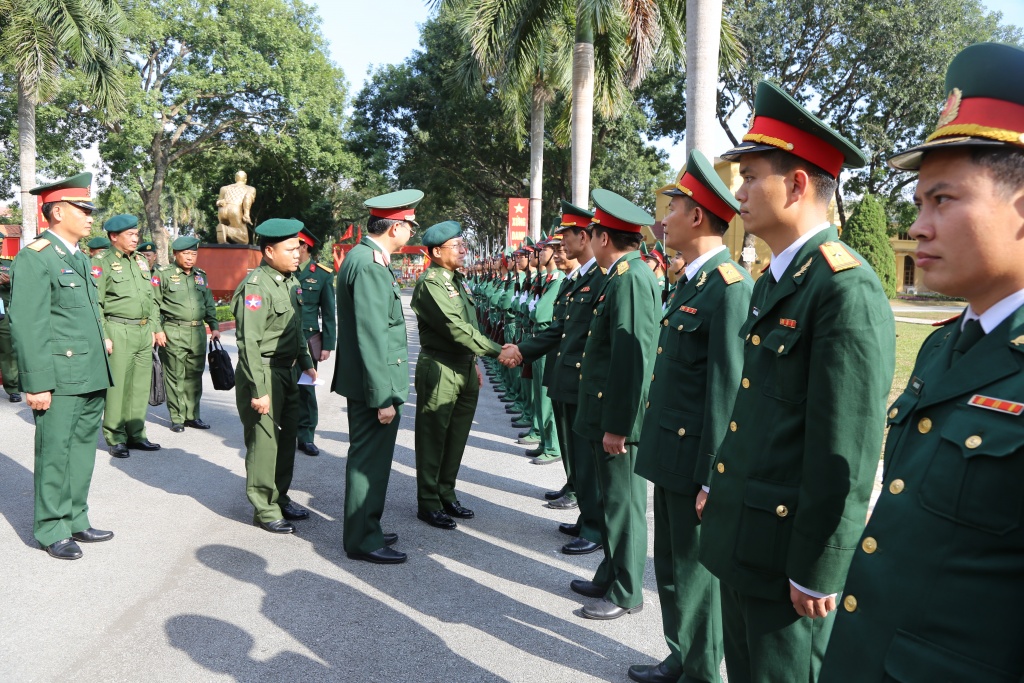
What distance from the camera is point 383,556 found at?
174 inches

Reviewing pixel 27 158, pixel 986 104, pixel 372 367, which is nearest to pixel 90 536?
pixel 372 367

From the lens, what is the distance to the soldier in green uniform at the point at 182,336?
26.2 feet

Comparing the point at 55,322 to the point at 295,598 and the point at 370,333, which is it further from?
the point at 295,598

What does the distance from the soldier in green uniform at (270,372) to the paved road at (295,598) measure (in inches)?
9.9

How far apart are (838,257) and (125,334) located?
22.5ft

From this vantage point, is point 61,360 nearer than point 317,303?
Yes

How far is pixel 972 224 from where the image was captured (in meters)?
1.33

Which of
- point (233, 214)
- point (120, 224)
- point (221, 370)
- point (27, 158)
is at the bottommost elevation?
point (221, 370)

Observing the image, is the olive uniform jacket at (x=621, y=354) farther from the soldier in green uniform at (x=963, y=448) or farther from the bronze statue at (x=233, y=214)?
the bronze statue at (x=233, y=214)

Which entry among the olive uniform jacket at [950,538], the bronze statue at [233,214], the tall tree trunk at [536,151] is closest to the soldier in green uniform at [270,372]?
the olive uniform jacket at [950,538]

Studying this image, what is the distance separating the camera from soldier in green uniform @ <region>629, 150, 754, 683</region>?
270 cm

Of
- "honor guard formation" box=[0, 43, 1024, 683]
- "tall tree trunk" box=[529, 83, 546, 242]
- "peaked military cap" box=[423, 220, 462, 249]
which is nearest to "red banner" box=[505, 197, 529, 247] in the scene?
"tall tree trunk" box=[529, 83, 546, 242]

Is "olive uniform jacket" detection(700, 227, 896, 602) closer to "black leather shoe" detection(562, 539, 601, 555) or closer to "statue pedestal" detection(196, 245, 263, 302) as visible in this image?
"black leather shoe" detection(562, 539, 601, 555)

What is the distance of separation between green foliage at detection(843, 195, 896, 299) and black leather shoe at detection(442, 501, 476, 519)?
2425cm
